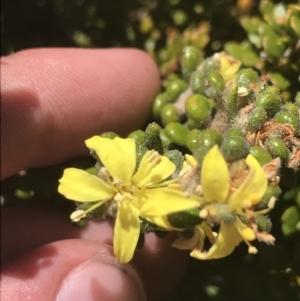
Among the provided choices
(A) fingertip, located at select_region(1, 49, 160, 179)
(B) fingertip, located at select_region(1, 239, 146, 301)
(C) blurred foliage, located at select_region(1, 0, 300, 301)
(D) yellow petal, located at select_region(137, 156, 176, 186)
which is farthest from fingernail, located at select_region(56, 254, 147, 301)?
(D) yellow petal, located at select_region(137, 156, 176, 186)

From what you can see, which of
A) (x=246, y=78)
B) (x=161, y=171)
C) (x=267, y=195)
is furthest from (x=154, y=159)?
(x=246, y=78)

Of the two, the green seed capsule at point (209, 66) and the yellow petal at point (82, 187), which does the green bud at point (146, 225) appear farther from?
the green seed capsule at point (209, 66)

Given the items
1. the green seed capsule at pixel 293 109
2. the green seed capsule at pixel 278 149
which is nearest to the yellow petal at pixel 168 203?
the green seed capsule at pixel 278 149

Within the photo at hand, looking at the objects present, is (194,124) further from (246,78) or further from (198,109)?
(246,78)

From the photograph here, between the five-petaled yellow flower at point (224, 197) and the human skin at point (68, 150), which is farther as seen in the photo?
the human skin at point (68, 150)

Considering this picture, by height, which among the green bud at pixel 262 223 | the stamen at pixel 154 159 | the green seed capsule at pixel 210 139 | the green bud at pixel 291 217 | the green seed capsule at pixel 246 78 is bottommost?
the green bud at pixel 291 217

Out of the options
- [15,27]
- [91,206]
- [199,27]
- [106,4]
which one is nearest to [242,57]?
[199,27]
